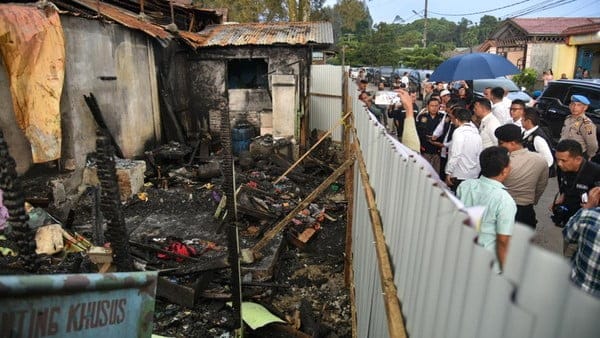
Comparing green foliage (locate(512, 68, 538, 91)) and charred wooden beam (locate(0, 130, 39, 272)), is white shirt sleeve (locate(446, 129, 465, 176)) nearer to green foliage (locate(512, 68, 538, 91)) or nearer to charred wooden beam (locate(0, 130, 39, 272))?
charred wooden beam (locate(0, 130, 39, 272))

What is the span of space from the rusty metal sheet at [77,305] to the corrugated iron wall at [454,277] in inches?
54.9

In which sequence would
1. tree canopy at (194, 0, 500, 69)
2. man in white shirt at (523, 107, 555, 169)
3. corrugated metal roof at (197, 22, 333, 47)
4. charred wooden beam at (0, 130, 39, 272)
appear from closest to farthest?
charred wooden beam at (0, 130, 39, 272), man in white shirt at (523, 107, 555, 169), corrugated metal roof at (197, 22, 333, 47), tree canopy at (194, 0, 500, 69)

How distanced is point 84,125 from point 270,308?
5.68 m

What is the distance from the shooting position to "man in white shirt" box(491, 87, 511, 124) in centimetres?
654

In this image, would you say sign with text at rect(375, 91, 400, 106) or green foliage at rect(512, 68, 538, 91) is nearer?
sign with text at rect(375, 91, 400, 106)

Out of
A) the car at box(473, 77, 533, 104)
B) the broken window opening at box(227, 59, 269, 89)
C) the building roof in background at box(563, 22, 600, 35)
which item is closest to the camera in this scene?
the broken window opening at box(227, 59, 269, 89)

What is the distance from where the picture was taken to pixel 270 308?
4480 mm

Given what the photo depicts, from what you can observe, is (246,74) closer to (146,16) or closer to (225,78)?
(225,78)

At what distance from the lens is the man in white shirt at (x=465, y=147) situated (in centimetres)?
492

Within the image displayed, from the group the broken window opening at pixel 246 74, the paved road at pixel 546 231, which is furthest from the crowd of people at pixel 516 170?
the broken window opening at pixel 246 74

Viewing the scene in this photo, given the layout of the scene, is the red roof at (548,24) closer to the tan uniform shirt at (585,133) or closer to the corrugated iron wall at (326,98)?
the corrugated iron wall at (326,98)

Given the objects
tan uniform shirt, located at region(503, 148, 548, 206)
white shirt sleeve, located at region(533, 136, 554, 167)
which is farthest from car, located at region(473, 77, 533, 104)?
tan uniform shirt, located at region(503, 148, 548, 206)

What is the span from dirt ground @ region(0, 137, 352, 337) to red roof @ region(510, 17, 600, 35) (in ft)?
68.8

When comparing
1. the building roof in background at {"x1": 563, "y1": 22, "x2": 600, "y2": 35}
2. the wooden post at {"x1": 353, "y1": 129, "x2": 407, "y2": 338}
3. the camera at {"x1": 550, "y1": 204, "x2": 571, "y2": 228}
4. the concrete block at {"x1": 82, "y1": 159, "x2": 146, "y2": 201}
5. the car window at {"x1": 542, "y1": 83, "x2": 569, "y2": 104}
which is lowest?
the concrete block at {"x1": 82, "y1": 159, "x2": 146, "y2": 201}
